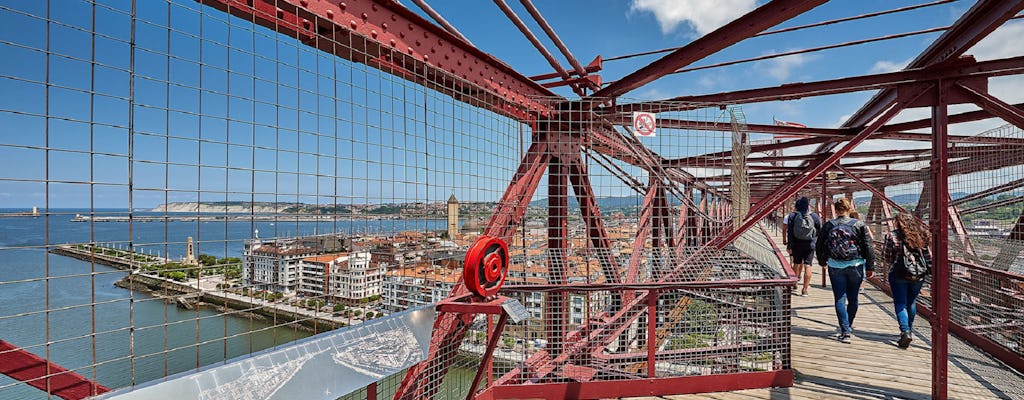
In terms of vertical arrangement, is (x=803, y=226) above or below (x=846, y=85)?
below

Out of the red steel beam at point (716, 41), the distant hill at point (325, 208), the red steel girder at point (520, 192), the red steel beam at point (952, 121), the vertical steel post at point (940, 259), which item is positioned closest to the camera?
the distant hill at point (325, 208)

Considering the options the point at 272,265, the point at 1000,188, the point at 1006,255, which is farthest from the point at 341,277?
the point at 1000,188

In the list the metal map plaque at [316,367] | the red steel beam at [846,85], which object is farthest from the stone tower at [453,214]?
the red steel beam at [846,85]

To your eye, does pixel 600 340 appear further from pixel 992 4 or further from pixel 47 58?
pixel 47 58

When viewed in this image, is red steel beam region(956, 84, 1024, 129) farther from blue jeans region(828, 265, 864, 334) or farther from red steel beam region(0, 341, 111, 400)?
red steel beam region(0, 341, 111, 400)

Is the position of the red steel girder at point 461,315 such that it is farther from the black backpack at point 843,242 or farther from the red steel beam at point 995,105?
the red steel beam at point 995,105

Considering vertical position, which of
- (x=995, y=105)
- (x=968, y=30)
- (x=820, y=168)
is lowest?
(x=820, y=168)

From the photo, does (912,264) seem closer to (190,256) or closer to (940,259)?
(940,259)

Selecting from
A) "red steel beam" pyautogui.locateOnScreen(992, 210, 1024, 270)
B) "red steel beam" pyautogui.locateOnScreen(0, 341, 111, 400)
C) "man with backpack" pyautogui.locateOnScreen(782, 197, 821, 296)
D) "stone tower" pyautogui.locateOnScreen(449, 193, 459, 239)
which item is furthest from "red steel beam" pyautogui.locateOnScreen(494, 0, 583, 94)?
"red steel beam" pyautogui.locateOnScreen(992, 210, 1024, 270)
